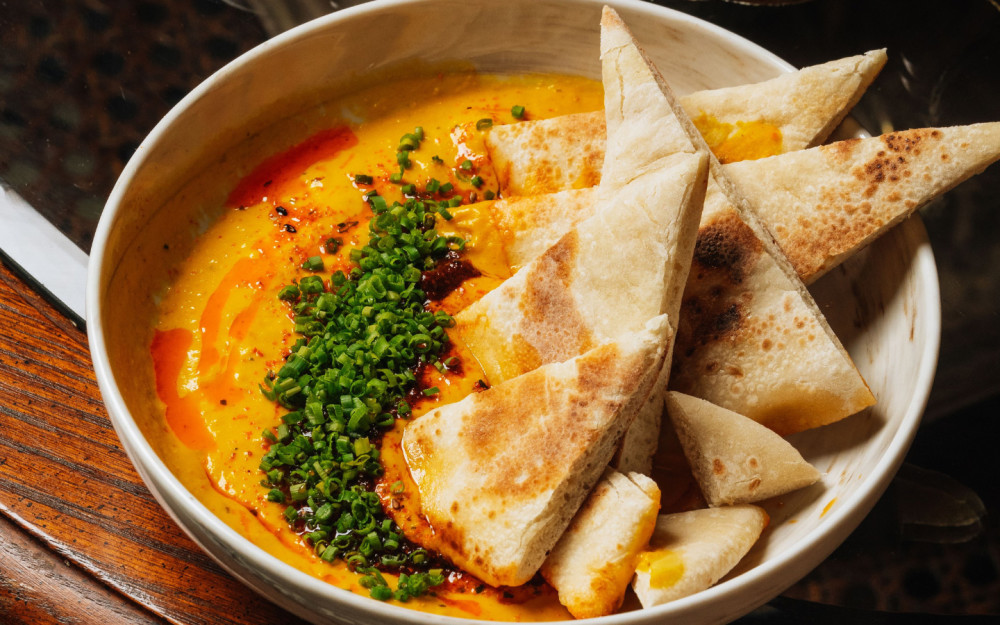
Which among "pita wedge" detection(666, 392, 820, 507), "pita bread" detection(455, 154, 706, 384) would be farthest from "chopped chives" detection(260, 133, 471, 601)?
"pita wedge" detection(666, 392, 820, 507)

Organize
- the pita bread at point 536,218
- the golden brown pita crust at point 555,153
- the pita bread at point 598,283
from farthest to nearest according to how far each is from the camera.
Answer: the golden brown pita crust at point 555,153 → the pita bread at point 536,218 → the pita bread at point 598,283

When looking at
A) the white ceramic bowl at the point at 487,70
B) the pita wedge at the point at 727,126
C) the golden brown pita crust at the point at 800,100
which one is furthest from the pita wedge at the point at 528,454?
the golden brown pita crust at the point at 800,100

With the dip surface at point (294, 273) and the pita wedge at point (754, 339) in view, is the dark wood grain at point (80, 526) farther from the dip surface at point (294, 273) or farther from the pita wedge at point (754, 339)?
the pita wedge at point (754, 339)

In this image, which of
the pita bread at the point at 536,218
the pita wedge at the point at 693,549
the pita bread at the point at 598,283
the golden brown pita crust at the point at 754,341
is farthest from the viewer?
the pita bread at the point at 536,218

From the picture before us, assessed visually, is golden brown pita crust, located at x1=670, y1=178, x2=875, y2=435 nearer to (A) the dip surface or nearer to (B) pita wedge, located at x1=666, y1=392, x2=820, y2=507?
(B) pita wedge, located at x1=666, y1=392, x2=820, y2=507

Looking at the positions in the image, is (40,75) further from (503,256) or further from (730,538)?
(730,538)
